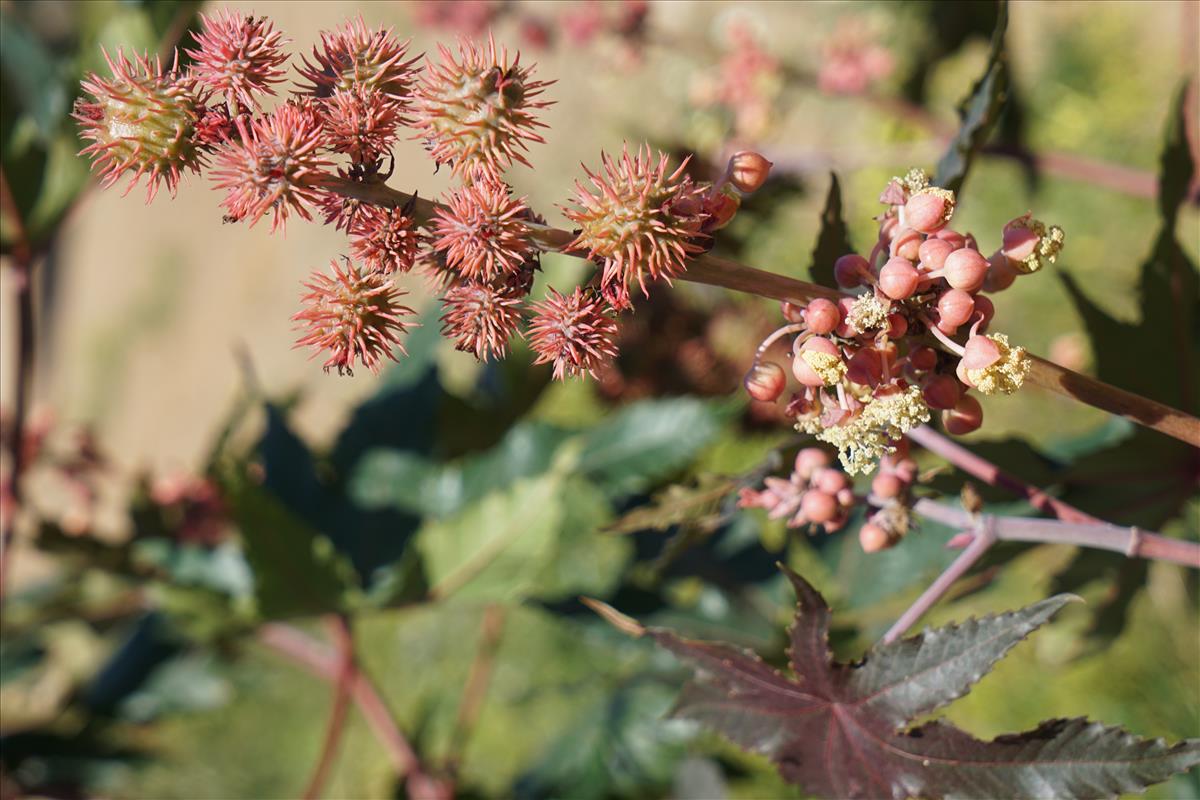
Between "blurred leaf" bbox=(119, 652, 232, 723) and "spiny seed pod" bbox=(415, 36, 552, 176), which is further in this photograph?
"blurred leaf" bbox=(119, 652, 232, 723)

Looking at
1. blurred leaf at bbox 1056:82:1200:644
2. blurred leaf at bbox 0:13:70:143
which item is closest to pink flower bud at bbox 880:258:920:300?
blurred leaf at bbox 1056:82:1200:644

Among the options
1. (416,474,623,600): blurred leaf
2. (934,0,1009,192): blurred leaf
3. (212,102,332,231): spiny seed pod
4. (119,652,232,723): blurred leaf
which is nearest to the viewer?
(212,102,332,231): spiny seed pod

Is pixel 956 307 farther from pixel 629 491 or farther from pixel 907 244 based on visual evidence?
pixel 629 491

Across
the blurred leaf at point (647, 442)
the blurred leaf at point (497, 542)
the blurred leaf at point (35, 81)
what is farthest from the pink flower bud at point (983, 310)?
the blurred leaf at point (35, 81)

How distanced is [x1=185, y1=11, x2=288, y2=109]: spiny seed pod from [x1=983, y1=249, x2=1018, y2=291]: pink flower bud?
454 mm

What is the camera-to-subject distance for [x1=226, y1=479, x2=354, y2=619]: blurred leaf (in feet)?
3.99

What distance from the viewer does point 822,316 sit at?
584 mm

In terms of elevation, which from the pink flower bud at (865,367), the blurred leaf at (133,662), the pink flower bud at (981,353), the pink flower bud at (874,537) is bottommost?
the blurred leaf at (133,662)

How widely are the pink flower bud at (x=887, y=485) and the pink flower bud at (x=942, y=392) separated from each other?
4.7 inches

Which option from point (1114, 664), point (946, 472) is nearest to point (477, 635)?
point (1114, 664)

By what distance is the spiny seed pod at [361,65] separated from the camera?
1.92 feet

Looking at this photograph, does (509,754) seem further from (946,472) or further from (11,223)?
(946,472)

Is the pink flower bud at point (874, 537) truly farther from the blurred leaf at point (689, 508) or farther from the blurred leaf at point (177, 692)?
the blurred leaf at point (177, 692)

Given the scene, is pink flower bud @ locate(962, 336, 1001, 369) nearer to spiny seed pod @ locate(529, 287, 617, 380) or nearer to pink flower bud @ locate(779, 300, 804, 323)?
pink flower bud @ locate(779, 300, 804, 323)
